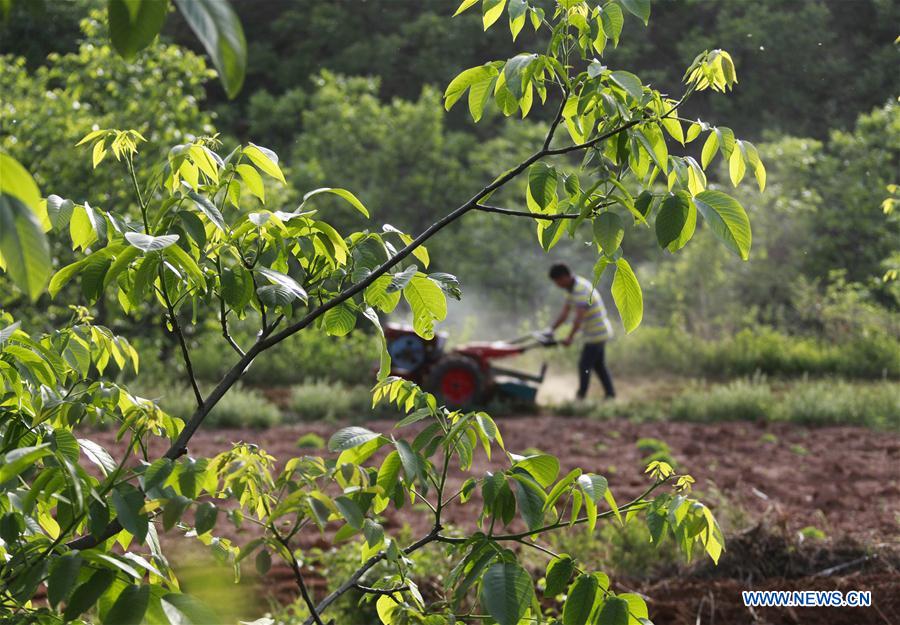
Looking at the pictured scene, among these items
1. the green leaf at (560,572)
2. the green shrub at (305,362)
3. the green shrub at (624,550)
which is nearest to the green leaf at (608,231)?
the green leaf at (560,572)

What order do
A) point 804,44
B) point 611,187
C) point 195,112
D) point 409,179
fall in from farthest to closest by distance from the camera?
point 804,44
point 409,179
point 195,112
point 611,187

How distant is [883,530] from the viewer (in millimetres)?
4816

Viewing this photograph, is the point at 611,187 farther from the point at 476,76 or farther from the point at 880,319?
the point at 880,319

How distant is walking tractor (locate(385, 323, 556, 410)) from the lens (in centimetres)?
873

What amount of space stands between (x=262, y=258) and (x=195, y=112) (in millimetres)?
8383

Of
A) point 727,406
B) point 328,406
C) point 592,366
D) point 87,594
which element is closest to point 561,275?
point 592,366

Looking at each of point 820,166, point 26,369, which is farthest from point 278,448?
point 820,166

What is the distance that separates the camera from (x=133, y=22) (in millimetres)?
874

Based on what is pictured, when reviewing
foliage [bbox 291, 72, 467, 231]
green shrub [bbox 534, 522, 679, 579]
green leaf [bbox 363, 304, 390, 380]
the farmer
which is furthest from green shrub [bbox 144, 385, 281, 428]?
green leaf [bbox 363, 304, 390, 380]

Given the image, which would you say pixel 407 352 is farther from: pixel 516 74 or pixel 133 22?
pixel 133 22

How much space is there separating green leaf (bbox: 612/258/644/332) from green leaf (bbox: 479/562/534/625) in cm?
39

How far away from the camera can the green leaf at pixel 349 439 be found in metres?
1.40

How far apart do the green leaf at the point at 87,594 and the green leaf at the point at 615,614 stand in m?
0.65

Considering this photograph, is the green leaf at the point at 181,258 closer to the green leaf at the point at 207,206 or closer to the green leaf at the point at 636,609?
the green leaf at the point at 207,206
